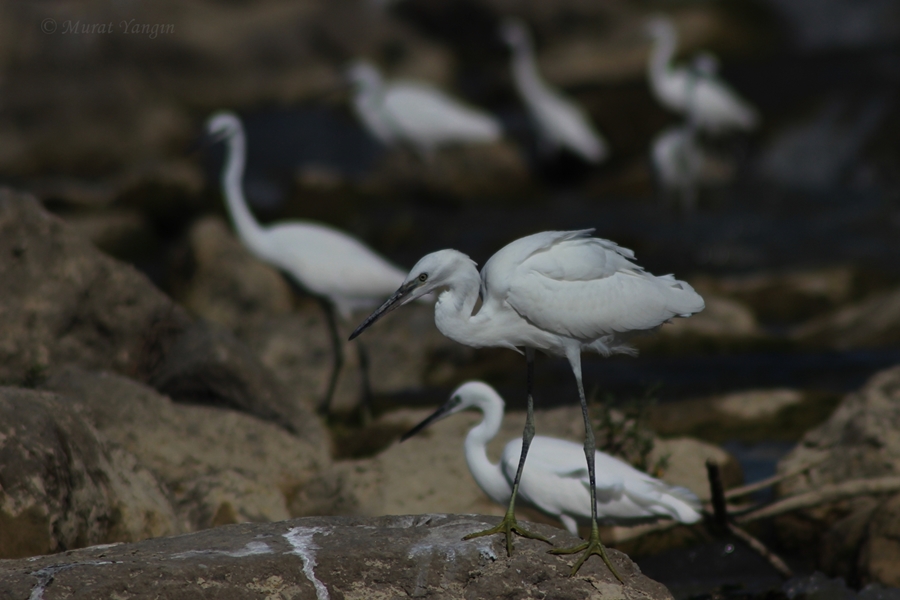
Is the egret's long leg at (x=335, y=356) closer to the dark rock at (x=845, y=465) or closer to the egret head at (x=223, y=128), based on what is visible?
the egret head at (x=223, y=128)

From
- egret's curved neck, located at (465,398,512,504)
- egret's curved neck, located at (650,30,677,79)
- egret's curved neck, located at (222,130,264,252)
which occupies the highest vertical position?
egret's curved neck, located at (650,30,677,79)

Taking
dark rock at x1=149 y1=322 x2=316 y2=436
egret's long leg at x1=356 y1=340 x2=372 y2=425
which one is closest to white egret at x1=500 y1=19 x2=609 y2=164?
egret's long leg at x1=356 y1=340 x2=372 y2=425

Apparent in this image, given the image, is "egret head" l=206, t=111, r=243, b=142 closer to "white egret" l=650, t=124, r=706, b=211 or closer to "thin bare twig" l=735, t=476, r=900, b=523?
"thin bare twig" l=735, t=476, r=900, b=523

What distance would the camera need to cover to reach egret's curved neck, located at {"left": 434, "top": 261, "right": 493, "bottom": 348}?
15.1ft

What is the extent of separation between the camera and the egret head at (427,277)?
450 centimetres

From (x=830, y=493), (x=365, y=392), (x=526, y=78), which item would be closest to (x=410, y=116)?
(x=526, y=78)

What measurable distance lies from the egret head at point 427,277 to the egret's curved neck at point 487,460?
1455 mm

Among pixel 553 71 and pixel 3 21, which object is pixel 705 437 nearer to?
pixel 553 71

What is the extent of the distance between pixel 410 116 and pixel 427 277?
13491mm

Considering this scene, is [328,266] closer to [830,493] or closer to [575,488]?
[575,488]

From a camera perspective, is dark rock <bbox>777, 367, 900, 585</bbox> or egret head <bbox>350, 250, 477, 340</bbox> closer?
egret head <bbox>350, 250, 477, 340</bbox>

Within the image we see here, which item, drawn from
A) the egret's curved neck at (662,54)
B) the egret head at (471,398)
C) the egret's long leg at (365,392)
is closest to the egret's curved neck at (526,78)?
the egret's curved neck at (662,54)

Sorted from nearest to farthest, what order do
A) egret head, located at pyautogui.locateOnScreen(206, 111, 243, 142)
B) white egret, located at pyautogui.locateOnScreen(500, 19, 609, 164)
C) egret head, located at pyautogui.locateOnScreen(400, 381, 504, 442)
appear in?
egret head, located at pyautogui.locateOnScreen(400, 381, 504, 442), egret head, located at pyautogui.locateOnScreen(206, 111, 243, 142), white egret, located at pyautogui.locateOnScreen(500, 19, 609, 164)

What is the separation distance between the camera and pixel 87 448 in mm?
4855
